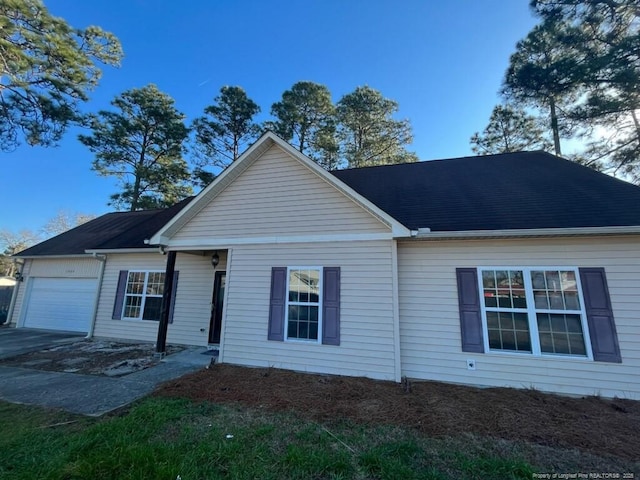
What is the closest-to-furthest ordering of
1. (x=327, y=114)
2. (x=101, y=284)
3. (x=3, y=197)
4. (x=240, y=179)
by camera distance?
(x=240, y=179)
(x=101, y=284)
(x=3, y=197)
(x=327, y=114)

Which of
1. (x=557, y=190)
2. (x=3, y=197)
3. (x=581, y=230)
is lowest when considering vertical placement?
(x=581, y=230)

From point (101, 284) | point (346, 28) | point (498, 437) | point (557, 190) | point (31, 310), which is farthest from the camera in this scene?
point (31, 310)

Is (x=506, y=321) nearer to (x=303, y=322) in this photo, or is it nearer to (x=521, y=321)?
(x=521, y=321)

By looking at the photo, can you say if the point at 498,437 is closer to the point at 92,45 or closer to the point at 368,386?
the point at 368,386

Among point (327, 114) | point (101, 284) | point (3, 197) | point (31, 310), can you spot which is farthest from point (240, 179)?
point (3, 197)

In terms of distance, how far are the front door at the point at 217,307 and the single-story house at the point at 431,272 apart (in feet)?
0.24

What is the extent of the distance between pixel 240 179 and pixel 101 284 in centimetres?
685

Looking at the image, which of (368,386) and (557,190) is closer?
(368,386)

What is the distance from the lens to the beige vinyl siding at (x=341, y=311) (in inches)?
226

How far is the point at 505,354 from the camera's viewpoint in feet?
17.7

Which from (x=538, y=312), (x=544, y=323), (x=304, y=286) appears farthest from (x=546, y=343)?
(x=304, y=286)

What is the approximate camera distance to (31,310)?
478 inches

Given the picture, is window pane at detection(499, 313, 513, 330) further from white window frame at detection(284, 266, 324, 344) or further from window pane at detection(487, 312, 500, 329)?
white window frame at detection(284, 266, 324, 344)

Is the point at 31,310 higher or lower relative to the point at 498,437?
higher
